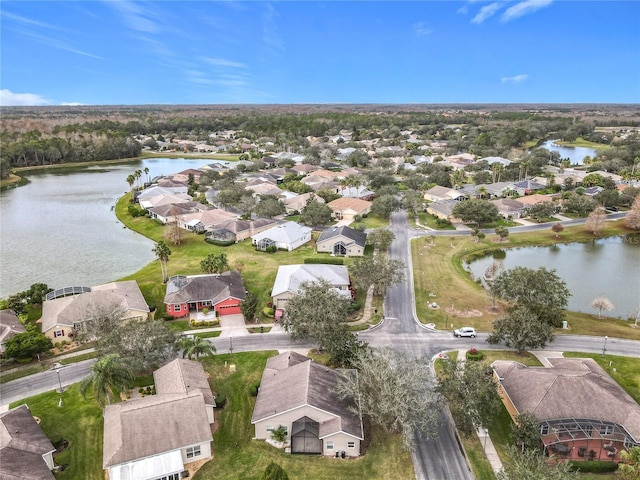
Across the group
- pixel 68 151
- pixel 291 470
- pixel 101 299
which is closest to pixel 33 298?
pixel 101 299

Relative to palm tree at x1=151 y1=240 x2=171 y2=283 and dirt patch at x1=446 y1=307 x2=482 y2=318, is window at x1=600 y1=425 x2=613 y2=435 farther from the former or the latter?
palm tree at x1=151 y1=240 x2=171 y2=283

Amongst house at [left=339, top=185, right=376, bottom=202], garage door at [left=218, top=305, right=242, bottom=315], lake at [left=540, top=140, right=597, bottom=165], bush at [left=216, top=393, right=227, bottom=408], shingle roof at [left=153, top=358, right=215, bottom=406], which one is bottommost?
bush at [left=216, top=393, right=227, bottom=408]

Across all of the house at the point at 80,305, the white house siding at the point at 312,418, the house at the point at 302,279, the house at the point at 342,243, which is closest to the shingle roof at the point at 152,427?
the white house siding at the point at 312,418

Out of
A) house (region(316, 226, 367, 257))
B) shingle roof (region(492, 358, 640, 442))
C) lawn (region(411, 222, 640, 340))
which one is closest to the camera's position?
shingle roof (region(492, 358, 640, 442))

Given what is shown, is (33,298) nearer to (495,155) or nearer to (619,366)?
(619,366)

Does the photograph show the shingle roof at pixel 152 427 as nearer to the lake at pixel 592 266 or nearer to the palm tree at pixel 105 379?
the palm tree at pixel 105 379

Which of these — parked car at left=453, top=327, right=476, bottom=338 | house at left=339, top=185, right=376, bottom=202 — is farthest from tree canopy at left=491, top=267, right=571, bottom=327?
house at left=339, top=185, right=376, bottom=202
